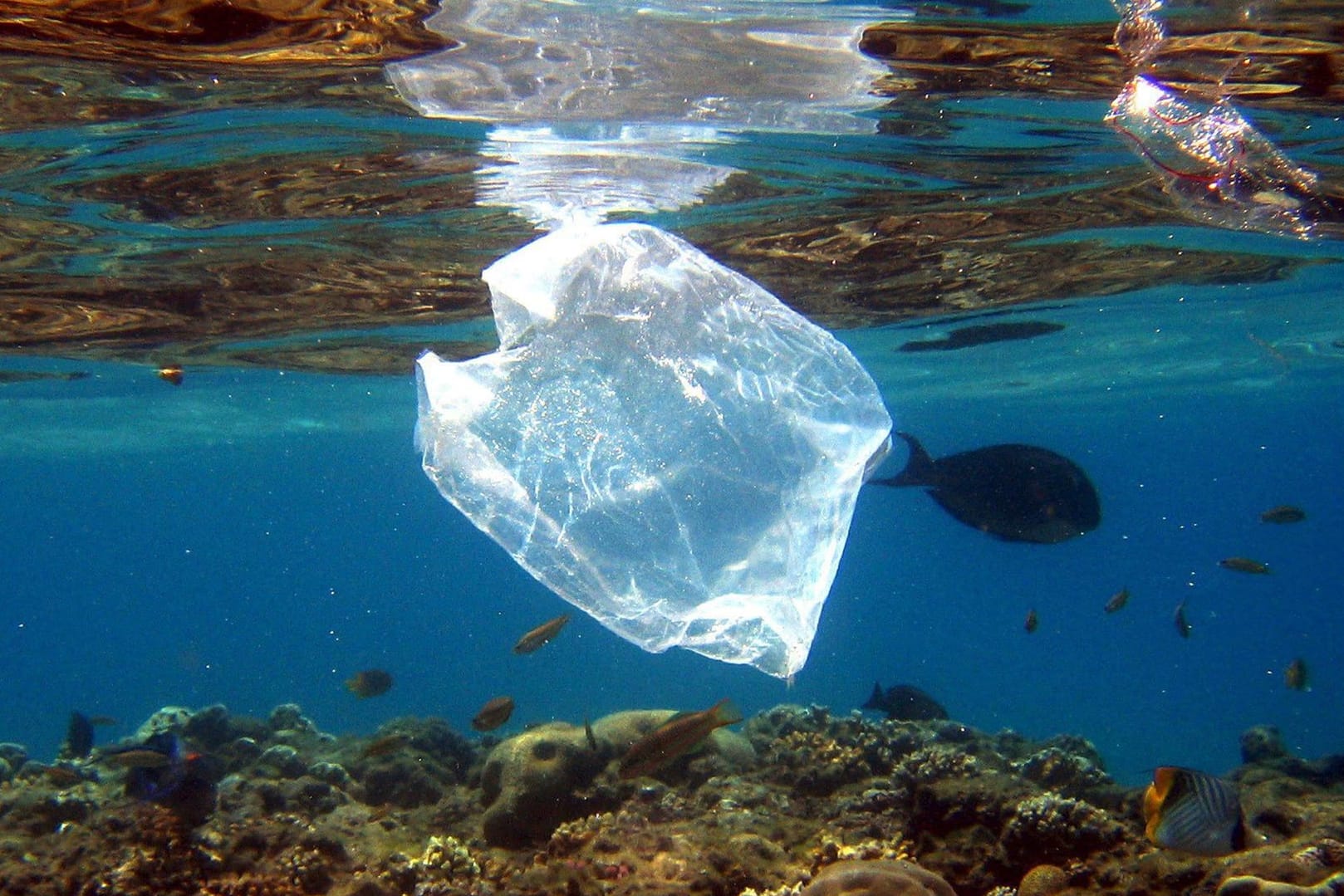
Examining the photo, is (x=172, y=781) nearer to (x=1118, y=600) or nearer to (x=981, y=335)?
(x=1118, y=600)

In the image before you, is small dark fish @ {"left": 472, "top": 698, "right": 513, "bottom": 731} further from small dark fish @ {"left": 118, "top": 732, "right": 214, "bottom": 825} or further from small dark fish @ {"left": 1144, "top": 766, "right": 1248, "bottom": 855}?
small dark fish @ {"left": 1144, "top": 766, "right": 1248, "bottom": 855}

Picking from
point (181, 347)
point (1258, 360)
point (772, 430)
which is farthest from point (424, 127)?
point (1258, 360)

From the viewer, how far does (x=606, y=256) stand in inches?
256

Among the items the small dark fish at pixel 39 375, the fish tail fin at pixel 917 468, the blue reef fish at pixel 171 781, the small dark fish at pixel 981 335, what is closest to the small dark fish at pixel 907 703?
the fish tail fin at pixel 917 468

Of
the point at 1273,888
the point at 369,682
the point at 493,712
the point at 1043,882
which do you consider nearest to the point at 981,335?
the point at 493,712

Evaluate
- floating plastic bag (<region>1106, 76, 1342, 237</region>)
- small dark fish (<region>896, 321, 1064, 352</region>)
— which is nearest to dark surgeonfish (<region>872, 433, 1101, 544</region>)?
floating plastic bag (<region>1106, 76, 1342, 237</region>)

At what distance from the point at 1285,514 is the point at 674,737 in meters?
11.3

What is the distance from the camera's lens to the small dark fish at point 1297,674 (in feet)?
41.4

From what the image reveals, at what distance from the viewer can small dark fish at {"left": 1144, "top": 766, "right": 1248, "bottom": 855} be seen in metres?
5.01

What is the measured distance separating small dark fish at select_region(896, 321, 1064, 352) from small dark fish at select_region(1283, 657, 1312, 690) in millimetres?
8687

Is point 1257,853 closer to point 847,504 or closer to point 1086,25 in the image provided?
point 847,504

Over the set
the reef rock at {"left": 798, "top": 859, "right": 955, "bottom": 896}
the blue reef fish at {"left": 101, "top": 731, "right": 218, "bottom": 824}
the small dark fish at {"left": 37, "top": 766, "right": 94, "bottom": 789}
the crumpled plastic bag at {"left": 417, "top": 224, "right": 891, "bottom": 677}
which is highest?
the crumpled plastic bag at {"left": 417, "top": 224, "right": 891, "bottom": 677}

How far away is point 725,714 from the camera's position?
732 centimetres

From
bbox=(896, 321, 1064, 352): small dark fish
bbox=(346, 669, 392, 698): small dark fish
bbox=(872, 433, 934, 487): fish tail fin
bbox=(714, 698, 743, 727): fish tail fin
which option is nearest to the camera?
bbox=(714, 698, 743, 727): fish tail fin
